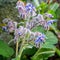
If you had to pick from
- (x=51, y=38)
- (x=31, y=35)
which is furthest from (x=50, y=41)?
(x=31, y=35)

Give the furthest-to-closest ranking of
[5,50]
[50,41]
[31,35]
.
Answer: [50,41], [5,50], [31,35]

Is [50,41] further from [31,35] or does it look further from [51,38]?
[31,35]

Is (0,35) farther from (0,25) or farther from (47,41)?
(47,41)

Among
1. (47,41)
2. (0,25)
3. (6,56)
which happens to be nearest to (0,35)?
(0,25)

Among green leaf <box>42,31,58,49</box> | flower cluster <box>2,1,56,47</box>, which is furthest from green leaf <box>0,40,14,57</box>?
green leaf <box>42,31,58,49</box>

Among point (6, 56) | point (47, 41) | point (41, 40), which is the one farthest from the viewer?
point (47, 41)

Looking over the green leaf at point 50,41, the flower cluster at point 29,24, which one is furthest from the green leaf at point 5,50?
the green leaf at point 50,41

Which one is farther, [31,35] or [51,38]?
[51,38]

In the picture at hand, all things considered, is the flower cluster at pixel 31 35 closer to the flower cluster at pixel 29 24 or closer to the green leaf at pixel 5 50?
the flower cluster at pixel 29 24
